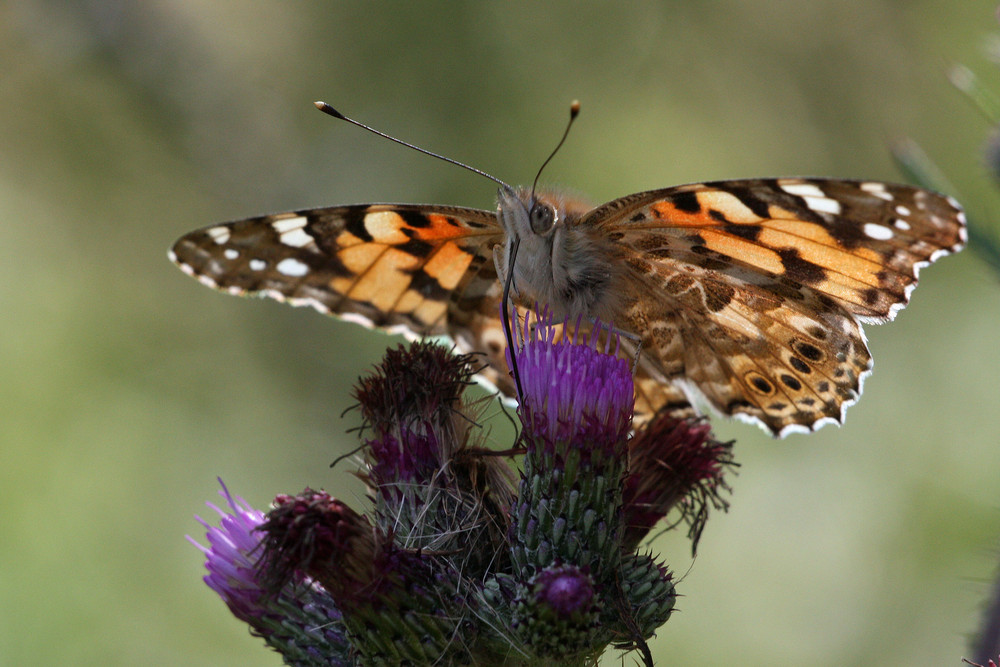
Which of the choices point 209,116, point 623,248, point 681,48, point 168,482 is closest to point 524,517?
point 623,248

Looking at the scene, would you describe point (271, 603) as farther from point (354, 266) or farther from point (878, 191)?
point (878, 191)

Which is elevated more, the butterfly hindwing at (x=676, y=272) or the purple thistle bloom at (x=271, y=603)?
the butterfly hindwing at (x=676, y=272)

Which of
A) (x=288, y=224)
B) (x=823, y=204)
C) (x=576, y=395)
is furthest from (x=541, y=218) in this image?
(x=288, y=224)

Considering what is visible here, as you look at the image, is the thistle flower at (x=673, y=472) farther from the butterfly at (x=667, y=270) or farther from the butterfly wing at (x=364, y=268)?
the butterfly wing at (x=364, y=268)

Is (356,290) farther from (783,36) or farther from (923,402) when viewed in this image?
(783,36)

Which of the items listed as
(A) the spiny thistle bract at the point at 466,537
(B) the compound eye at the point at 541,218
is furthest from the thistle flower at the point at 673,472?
(B) the compound eye at the point at 541,218

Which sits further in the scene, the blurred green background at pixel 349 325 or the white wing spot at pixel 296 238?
the blurred green background at pixel 349 325
